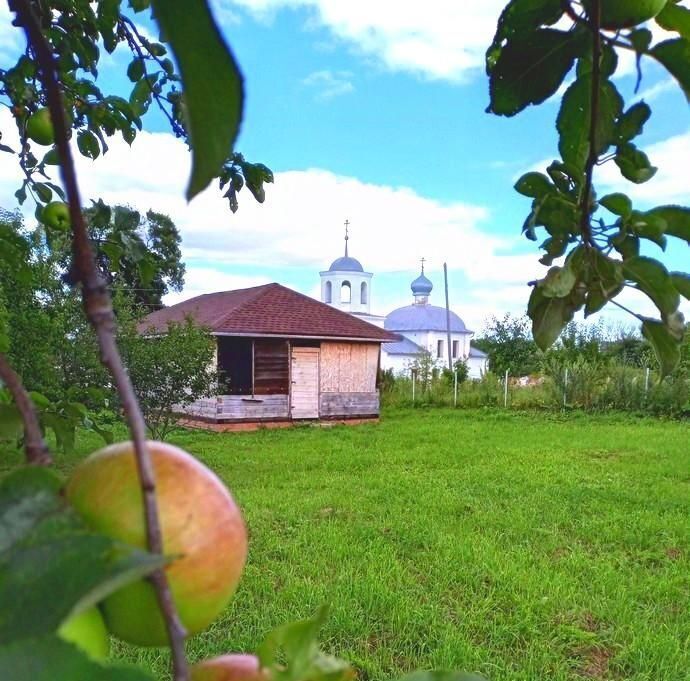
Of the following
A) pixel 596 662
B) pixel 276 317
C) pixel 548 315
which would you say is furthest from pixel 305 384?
pixel 548 315

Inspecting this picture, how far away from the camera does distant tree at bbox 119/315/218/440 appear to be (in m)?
9.03

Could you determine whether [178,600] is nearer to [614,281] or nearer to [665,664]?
[614,281]

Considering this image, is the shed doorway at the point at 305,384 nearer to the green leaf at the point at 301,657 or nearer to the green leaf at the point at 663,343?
the green leaf at the point at 663,343

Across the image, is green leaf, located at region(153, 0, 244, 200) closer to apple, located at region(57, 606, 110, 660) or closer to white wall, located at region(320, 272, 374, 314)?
apple, located at region(57, 606, 110, 660)

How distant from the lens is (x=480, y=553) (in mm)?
4453

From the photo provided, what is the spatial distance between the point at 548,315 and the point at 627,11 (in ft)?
1.19

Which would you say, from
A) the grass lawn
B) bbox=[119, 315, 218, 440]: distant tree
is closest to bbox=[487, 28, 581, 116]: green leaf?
the grass lawn

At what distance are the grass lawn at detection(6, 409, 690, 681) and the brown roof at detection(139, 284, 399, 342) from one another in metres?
4.72

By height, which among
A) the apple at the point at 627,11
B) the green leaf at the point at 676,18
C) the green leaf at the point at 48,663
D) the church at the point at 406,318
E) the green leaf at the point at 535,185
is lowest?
the green leaf at the point at 48,663

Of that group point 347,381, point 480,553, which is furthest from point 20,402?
point 347,381

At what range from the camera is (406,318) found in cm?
3594

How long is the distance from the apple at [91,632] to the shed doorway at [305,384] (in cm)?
1275

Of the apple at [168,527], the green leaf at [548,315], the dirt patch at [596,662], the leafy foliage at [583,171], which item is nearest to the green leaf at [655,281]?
the leafy foliage at [583,171]

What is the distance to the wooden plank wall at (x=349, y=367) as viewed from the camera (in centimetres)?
1368
